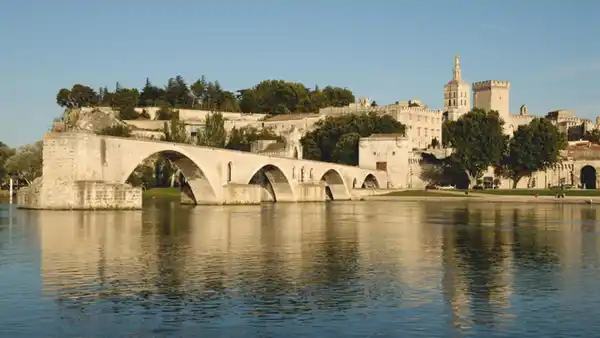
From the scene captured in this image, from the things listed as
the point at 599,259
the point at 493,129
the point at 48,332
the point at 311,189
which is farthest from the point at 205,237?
the point at 493,129

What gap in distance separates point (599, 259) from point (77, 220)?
1033 inches

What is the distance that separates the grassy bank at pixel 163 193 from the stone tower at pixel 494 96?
75.2 metres

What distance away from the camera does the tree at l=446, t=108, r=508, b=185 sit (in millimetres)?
103438

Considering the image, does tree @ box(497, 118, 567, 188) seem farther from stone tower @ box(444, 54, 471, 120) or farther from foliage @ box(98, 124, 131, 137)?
foliage @ box(98, 124, 131, 137)

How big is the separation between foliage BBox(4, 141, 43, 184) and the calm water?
5417cm

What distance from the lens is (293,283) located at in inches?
811

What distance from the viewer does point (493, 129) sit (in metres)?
105

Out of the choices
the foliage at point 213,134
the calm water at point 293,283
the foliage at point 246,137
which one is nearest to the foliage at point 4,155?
the foliage at point 213,134

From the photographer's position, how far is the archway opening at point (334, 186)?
3669 inches

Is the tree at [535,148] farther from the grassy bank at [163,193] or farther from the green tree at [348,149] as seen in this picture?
the grassy bank at [163,193]

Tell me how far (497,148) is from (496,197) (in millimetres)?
18964

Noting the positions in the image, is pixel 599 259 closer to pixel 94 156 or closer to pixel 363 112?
pixel 94 156

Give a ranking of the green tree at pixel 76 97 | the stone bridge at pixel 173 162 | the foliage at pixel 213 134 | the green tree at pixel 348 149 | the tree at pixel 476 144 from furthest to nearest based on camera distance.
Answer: the green tree at pixel 76 97
the green tree at pixel 348 149
the tree at pixel 476 144
the foliage at pixel 213 134
the stone bridge at pixel 173 162

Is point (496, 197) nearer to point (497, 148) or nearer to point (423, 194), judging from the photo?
point (423, 194)
